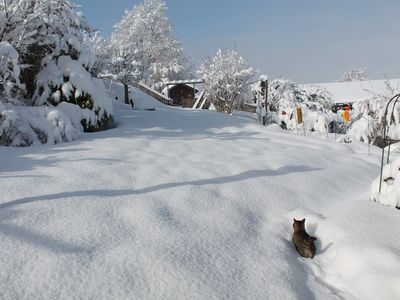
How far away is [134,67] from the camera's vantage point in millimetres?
18047

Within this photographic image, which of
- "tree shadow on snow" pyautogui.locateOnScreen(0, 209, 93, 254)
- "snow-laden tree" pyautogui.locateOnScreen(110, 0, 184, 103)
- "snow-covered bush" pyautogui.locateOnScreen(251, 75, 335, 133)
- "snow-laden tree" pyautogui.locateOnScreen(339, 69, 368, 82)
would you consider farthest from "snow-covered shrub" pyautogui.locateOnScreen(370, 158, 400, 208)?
"snow-laden tree" pyautogui.locateOnScreen(339, 69, 368, 82)

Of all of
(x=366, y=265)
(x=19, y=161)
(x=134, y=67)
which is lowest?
(x=366, y=265)

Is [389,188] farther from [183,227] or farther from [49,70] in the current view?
[49,70]

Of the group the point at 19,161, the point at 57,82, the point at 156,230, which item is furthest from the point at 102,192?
the point at 57,82

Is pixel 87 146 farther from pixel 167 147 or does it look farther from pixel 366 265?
pixel 366 265

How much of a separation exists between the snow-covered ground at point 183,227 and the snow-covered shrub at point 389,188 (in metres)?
0.13

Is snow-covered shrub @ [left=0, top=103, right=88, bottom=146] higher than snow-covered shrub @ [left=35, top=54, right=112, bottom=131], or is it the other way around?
snow-covered shrub @ [left=35, top=54, right=112, bottom=131]

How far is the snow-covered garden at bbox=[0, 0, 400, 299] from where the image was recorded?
8.10 ft

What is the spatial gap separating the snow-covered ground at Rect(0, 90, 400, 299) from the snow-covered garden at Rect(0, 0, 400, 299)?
0.01 meters

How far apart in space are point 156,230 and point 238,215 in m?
1.00

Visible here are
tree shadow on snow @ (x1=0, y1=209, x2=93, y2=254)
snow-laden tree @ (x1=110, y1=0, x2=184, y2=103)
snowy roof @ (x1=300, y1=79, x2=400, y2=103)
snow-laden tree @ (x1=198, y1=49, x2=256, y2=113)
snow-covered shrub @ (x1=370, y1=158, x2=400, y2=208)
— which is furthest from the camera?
snow-laden tree @ (x1=110, y1=0, x2=184, y2=103)

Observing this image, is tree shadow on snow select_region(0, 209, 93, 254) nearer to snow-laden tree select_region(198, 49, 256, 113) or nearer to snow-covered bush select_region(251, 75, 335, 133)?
snow-covered bush select_region(251, 75, 335, 133)

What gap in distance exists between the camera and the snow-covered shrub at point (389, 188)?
13.4 feet

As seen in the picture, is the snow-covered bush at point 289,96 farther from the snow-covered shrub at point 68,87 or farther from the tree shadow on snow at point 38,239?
the tree shadow on snow at point 38,239
